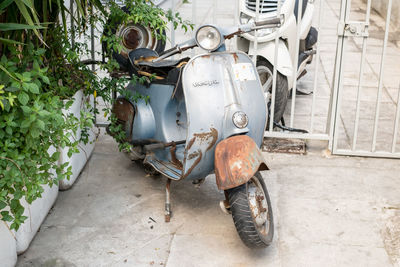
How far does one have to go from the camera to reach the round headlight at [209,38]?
3.34 m

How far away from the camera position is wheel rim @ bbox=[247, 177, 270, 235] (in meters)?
3.19

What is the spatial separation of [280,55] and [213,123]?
1576 mm

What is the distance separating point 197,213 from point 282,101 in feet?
4.86

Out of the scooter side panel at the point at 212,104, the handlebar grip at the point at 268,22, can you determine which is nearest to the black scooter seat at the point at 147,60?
the scooter side panel at the point at 212,104

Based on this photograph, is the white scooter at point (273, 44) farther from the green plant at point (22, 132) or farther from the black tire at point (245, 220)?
the green plant at point (22, 132)

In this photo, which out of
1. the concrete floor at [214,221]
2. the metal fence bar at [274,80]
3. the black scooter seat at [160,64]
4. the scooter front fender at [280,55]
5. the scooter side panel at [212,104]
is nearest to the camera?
the concrete floor at [214,221]

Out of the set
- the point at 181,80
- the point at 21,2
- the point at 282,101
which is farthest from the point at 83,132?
the point at 282,101

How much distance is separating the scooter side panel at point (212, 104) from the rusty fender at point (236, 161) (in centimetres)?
11

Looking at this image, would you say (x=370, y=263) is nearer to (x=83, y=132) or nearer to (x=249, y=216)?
(x=249, y=216)

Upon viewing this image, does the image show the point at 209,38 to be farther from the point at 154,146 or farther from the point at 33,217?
the point at 33,217

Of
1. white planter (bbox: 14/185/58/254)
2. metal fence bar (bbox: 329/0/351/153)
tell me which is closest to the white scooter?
metal fence bar (bbox: 329/0/351/153)

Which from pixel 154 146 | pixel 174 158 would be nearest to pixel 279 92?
pixel 174 158

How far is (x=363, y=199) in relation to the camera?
392cm

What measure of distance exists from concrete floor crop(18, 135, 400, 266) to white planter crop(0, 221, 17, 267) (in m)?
0.15
